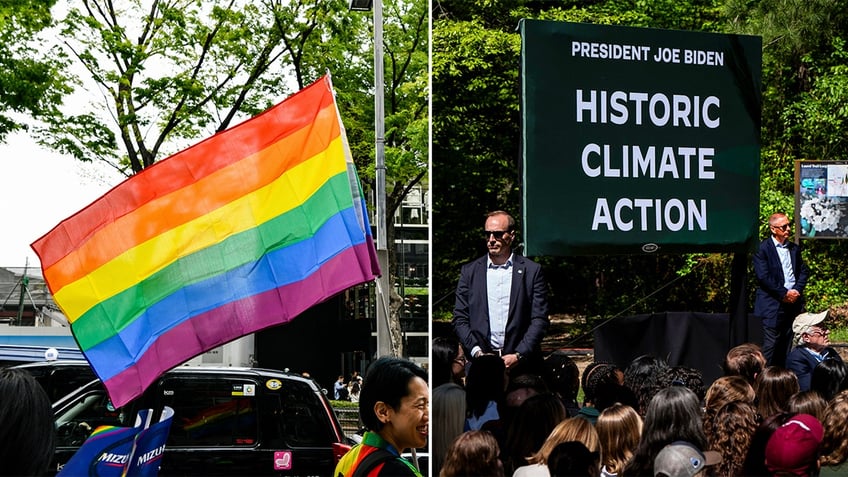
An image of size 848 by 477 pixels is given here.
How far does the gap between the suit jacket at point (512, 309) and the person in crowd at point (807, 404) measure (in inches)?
46.4

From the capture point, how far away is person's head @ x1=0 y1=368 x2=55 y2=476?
1892 mm

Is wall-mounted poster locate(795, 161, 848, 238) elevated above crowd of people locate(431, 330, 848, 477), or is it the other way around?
wall-mounted poster locate(795, 161, 848, 238)

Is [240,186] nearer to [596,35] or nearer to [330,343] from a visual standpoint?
[330,343]

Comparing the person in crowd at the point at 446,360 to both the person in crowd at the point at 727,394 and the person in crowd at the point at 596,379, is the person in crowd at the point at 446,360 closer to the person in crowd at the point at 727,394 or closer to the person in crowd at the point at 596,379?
the person in crowd at the point at 596,379

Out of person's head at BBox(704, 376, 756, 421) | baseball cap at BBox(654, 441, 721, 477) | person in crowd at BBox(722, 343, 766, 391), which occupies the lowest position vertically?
baseball cap at BBox(654, 441, 721, 477)

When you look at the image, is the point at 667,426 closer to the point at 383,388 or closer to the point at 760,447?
the point at 760,447

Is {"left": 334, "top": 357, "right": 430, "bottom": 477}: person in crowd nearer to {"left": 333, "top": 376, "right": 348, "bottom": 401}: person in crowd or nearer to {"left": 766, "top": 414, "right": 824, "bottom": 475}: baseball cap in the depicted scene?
{"left": 333, "top": 376, "right": 348, "bottom": 401}: person in crowd

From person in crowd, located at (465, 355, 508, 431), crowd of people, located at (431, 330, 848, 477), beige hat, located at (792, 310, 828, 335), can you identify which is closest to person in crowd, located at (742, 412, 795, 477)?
crowd of people, located at (431, 330, 848, 477)

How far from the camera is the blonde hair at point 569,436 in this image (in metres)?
3.21

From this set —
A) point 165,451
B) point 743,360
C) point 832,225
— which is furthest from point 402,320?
point 832,225

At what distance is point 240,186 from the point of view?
10.5 feet

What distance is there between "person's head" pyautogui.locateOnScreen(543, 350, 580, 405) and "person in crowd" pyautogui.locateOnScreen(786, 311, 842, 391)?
1.11 m

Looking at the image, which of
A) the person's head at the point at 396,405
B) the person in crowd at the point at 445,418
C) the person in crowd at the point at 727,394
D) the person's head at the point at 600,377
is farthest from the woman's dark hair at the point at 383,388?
the person in crowd at the point at 727,394

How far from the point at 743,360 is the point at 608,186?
3.72ft
